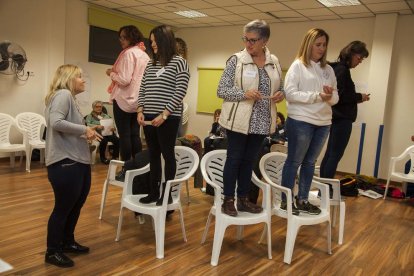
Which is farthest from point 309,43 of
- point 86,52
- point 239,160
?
point 86,52

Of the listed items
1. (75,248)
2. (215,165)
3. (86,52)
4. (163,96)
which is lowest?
(75,248)

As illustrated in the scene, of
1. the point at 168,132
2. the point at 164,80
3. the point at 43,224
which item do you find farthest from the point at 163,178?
the point at 43,224

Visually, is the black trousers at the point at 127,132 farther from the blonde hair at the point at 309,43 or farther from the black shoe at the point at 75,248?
the blonde hair at the point at 309,43

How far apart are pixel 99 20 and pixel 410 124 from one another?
18.9 ft

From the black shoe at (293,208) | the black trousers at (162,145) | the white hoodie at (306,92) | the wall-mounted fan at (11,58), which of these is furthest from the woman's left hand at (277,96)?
the wall-mounted fan at (11,58)

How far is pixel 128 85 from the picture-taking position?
10.6ft

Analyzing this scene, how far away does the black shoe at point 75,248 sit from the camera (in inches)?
100

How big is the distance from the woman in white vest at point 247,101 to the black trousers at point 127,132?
108 cm

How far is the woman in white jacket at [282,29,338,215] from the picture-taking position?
264 centimetres

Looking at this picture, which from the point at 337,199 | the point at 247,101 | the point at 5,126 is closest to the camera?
the point at 247,101

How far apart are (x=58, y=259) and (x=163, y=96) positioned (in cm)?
123

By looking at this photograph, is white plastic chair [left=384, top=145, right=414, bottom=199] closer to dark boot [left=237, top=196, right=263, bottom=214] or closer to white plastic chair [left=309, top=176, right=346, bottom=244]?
white plastic chair [left=309, top=176, right=346, bottom=244]

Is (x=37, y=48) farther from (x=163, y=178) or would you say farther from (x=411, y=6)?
(x=411, y=6)

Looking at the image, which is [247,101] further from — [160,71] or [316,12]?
[316,12]
